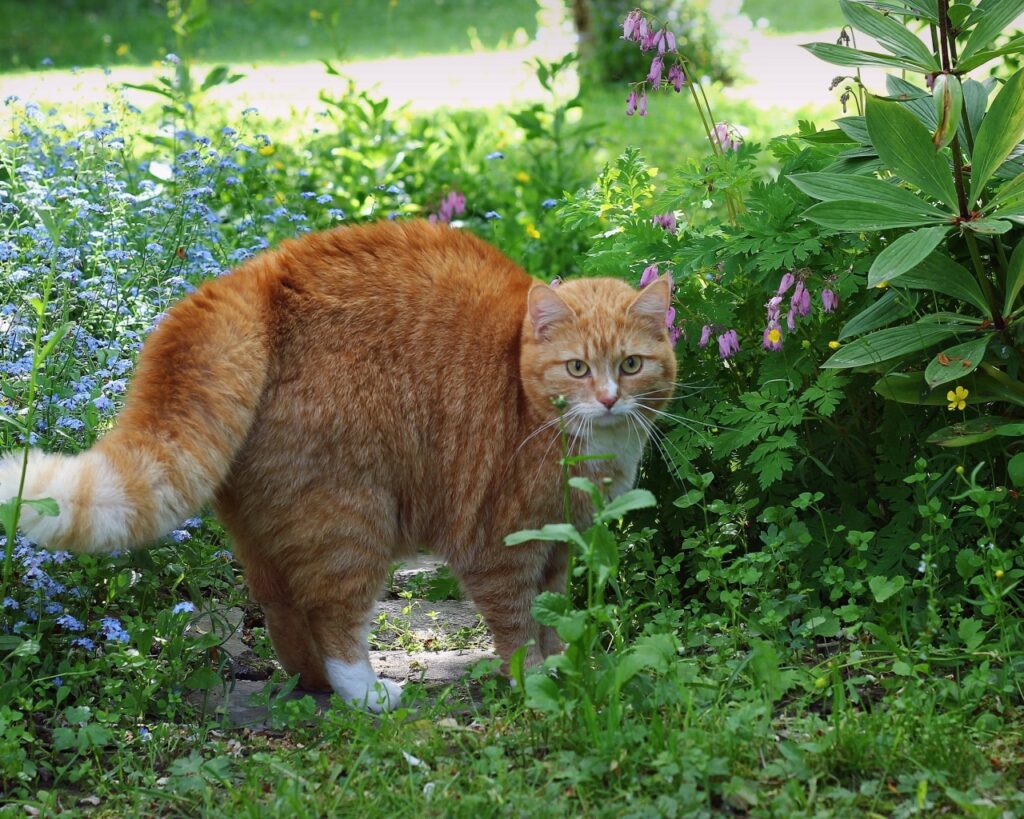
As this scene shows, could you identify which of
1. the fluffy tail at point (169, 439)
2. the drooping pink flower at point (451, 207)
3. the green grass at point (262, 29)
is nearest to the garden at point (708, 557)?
the fluffy tail at point (169, 439)

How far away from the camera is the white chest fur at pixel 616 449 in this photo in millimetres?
3449

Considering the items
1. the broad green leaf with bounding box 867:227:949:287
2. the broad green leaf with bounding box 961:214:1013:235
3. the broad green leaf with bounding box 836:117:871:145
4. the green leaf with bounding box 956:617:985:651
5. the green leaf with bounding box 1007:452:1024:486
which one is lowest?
the green leaf with bounding box 956:617:985:651

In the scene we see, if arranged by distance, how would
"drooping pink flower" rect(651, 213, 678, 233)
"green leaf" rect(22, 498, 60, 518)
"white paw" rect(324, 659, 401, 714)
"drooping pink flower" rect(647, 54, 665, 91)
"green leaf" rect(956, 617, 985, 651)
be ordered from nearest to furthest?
"green leaf" rect(22, 498, 60, 518) → "green leaf" rect(956, 617, 985, 651) → "white paw" rect(324, 659, 401, 714) → "drooping pink flower" rect(647, 54, 665, 91) → "drooping pink flower" rect(651, 213, 678, 233)

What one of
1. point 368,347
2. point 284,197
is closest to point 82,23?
point 284,197

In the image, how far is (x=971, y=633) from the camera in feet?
9.93

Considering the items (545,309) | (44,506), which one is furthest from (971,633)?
(44,506)

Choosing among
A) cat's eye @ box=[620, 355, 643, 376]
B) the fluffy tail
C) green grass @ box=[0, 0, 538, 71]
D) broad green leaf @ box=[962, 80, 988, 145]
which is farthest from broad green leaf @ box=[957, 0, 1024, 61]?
green grass @ box=[0, 0, 538, 71]

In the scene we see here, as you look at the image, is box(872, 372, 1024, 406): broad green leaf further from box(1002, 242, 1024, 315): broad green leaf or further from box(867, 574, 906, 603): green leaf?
box(867, 574, 906, 603): green leaf

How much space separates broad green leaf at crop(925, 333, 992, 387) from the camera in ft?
10.4

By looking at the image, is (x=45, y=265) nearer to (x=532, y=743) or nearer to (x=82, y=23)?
(x=532, y=743)

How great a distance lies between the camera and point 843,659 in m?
3.22

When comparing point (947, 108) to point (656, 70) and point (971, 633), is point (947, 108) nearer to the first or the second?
point (656, 70)

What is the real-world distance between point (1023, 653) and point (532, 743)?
124 cm

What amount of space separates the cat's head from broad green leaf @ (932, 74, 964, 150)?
0.83 metres
